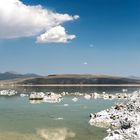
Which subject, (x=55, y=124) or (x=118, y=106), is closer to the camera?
(x=55, y=124)

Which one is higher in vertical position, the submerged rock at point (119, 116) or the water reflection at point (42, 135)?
the submerged rock at point (119, 116)

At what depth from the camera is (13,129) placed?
148 ft

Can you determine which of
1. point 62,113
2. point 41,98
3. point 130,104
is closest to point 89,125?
point 130,104

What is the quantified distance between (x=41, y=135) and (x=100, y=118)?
12.8m

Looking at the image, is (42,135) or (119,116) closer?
(42,135)

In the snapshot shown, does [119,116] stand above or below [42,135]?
above

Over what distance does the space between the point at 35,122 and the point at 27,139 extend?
12660 mm

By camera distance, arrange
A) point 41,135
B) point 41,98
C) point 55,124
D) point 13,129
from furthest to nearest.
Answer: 1. point 41,98
2. point 55,124
3. point 13,129
4. point 41,135

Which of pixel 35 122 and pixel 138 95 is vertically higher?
pixel 138 95

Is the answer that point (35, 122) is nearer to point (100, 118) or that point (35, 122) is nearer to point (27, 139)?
point (100, 118)

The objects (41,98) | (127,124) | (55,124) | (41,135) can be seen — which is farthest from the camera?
(41,98)

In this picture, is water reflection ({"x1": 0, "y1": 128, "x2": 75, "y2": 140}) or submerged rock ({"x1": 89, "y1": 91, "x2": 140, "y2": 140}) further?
submerged rock ({"x1": 89, "y1": 91, "x2": 140, "y2": 140})

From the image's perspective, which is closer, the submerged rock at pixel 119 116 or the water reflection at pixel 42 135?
the water reflection at pixel 42 135

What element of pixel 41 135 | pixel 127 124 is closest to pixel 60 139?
pixel 41 135
